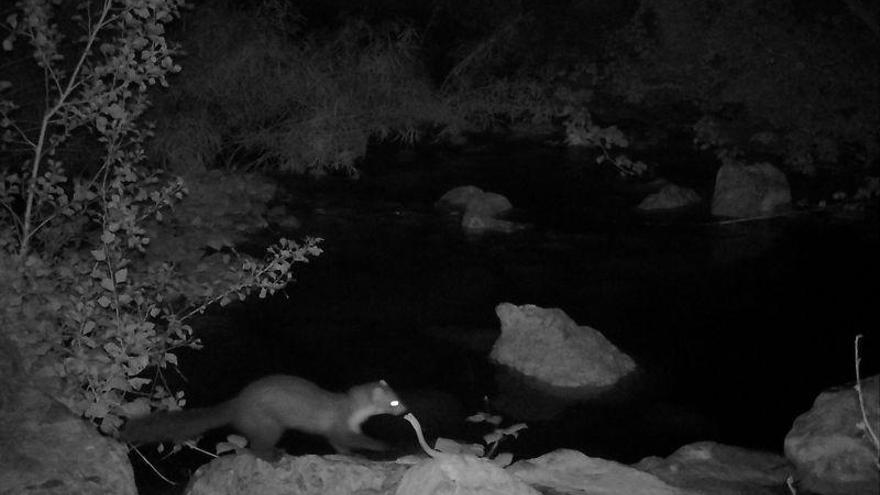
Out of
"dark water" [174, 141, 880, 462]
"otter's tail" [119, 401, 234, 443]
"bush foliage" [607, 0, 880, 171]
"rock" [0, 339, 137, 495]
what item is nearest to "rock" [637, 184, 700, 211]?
"dark water" [174, 141, 880, 462]

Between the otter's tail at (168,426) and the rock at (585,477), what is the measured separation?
2.01 m

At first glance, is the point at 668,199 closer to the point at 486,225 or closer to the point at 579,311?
the point at 486,225

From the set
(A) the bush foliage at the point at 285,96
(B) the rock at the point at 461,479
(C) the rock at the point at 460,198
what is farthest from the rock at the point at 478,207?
(B) the rock at the point at 461,479

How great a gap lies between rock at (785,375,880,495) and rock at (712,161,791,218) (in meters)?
6.38

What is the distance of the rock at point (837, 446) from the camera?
4.72 meters

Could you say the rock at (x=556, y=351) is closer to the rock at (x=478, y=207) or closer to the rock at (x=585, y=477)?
the rock at (x=585, y=477)

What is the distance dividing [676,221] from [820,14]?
7.20 meters

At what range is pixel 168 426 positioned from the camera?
527 centimetres

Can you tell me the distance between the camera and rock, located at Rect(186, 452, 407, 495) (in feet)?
13.7

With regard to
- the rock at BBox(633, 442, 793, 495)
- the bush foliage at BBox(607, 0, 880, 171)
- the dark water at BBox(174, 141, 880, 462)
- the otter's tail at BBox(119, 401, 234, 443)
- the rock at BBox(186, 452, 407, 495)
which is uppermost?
the bush foliage at BBox(607, 0, 880, 171)

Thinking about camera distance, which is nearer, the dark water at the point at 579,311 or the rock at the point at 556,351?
the dark water at the point at 579,311

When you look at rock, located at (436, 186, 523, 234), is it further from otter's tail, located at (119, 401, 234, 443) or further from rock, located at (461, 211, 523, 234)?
otter's tail, located at (119, 401, 234, 443)

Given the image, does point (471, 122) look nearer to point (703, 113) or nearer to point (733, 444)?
point (703, 113)

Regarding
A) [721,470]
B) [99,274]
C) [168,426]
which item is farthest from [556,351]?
[99,274]
